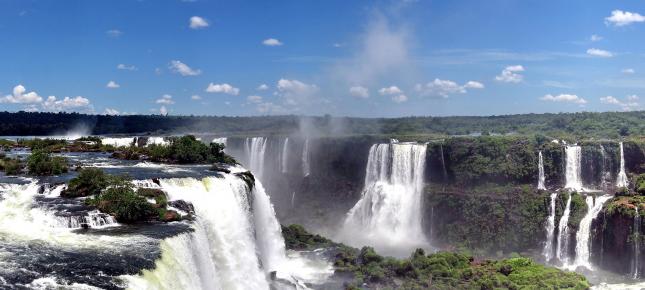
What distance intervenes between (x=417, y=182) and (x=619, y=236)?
15.9 metres

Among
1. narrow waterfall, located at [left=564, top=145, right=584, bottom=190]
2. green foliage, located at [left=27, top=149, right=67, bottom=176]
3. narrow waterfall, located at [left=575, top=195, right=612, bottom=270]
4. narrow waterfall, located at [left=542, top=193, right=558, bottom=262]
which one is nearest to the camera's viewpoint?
green foliage, located at [left=27, top=149, right=67, bottom=176]

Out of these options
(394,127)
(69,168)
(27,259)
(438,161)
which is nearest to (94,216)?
(27,259)

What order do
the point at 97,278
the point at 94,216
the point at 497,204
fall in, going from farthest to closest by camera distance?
the point at 497,204 → the point at 94,216 → the point at 97,278

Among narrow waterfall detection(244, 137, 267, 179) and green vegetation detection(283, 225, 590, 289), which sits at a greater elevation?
narrow waterfall detection(244, 137, 267, 179)

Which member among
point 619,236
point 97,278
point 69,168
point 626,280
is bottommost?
point 626,280

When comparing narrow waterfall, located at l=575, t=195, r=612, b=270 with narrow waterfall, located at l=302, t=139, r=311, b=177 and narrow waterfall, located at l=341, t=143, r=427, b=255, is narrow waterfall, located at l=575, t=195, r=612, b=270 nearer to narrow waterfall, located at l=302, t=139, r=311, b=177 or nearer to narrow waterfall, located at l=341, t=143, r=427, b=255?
narrow waterfall, located at l=341, t=143, r=427, b=255

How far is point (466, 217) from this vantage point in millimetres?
41469

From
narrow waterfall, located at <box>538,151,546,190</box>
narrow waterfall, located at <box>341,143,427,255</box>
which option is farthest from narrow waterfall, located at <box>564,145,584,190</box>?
narrow waterfall, located at <box>341,143,427,255</box>

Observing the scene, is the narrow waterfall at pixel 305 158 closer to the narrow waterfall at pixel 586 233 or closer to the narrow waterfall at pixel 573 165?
the narrow waterfall at pixel 573 165

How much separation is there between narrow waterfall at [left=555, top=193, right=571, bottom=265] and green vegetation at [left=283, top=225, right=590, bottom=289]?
8.91 m

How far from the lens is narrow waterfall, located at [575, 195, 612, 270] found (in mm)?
34969

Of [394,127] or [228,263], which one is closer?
[228,263]

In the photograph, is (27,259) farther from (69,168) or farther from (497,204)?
(497,204)

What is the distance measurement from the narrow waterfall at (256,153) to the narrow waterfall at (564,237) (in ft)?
87.1
